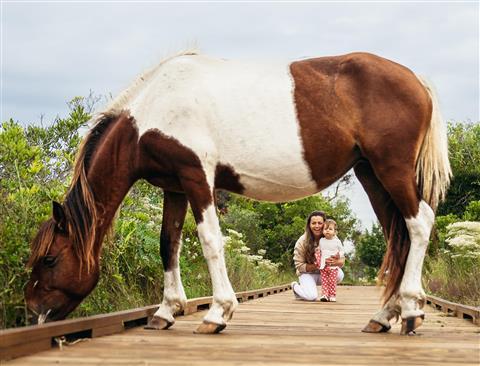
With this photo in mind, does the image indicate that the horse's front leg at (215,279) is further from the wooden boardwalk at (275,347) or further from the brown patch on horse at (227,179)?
the brown patch on horse at (227,179)

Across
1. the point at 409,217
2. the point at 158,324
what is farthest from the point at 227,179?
the point at 409,217

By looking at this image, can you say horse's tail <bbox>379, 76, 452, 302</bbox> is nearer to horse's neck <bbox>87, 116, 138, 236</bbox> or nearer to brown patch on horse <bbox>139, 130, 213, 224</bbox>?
brown patch on horse <bbox>139, 130, 213, 224</bbox>

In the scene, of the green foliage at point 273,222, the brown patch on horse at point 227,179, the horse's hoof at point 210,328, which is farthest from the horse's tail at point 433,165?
the green foliage at point 273,222

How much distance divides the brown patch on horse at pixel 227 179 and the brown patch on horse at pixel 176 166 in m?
0.18

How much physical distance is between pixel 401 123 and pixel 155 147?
1601 millimetres

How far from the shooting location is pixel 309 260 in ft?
32.5

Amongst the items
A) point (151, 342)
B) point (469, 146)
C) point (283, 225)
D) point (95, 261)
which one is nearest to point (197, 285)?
point (95, 261)

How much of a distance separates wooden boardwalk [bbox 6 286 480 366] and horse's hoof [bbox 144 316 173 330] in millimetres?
75

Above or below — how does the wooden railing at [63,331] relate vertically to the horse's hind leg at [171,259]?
below

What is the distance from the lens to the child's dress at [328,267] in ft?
31.2

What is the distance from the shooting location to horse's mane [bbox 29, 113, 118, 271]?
14.5ft

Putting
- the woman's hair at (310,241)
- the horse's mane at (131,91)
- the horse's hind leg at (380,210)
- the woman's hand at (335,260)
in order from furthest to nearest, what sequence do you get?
the woman's hair at (310,241) → the woman's hand at (335,260) → the horse's mane at (131,91) → the horse's hind leg at (380,210)

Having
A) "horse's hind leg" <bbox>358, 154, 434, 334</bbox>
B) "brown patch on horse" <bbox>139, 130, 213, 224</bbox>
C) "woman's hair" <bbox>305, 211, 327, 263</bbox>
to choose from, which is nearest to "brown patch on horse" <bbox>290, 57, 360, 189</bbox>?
"horse's hind leg" <bbox>358, 154, 434, 334</bbox>

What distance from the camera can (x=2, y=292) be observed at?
401 cm
